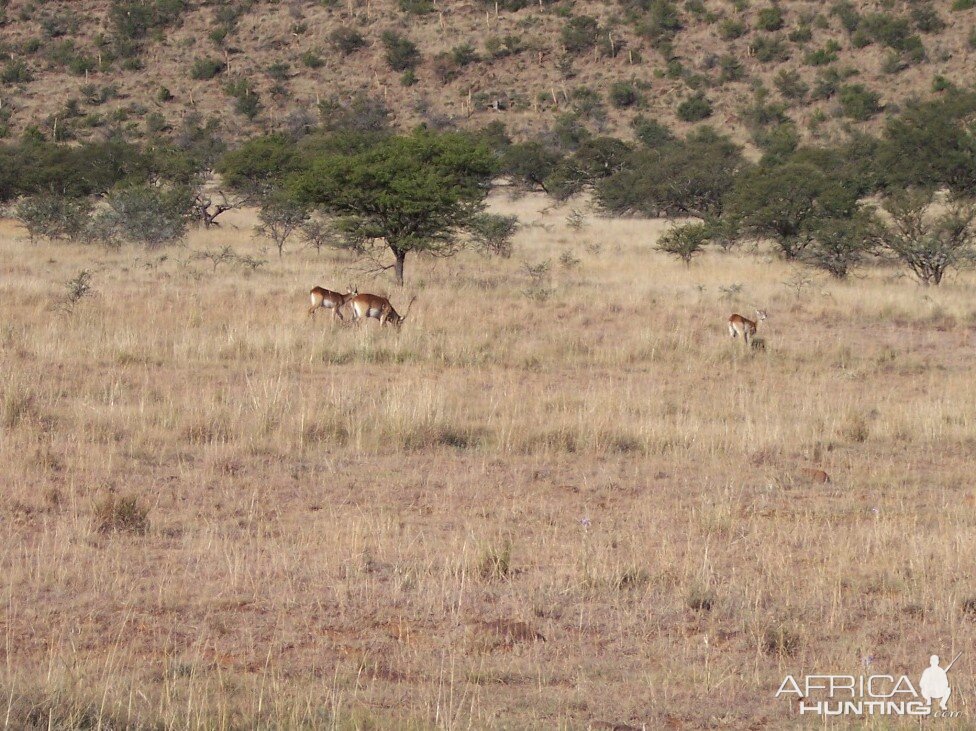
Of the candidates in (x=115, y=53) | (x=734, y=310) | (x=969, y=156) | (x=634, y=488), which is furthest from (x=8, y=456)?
(x=115, y=53)

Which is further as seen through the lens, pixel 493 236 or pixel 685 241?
pixel 493 236

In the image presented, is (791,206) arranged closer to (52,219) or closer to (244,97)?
(52,219)

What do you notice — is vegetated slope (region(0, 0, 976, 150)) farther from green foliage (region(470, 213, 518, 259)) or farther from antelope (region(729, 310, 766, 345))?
antelope (region(729, 310, 766, 345))

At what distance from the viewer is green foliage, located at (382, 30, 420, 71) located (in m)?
61.9

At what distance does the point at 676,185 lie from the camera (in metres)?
34.7

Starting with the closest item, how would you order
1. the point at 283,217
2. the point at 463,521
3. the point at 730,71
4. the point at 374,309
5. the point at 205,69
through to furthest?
the point at 463,521
the point at 374,309
the point at 283,217
the point at 730,71
the point at 205,69

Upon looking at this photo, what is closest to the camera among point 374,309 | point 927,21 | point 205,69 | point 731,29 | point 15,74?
point 374,309

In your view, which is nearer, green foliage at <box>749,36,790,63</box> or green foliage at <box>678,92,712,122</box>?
green foliage at <box>678,92,712,122</box>

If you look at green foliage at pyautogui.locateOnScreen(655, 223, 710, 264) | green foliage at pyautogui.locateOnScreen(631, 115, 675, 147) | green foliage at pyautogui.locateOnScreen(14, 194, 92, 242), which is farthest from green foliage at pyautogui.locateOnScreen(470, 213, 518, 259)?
green foliage at pyautogui.locateOnScreen(631, 115, 675, 147)

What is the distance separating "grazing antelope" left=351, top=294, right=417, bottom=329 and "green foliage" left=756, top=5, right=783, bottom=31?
52653 millimetres

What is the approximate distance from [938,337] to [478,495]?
9494 millimetres

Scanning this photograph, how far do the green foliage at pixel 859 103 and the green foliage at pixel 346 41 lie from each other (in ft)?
87.5

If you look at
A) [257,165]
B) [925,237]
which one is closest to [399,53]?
[257,165]

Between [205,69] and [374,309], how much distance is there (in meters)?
51.6
